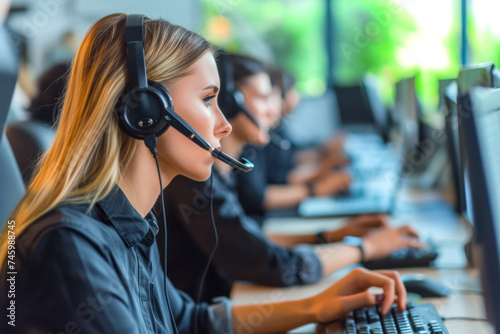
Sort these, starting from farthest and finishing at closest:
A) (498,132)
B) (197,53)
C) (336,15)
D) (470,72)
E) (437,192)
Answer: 1. (336,15)
2. (437,192)
3. (470,72)
4. (197,53)
5. (498,132)

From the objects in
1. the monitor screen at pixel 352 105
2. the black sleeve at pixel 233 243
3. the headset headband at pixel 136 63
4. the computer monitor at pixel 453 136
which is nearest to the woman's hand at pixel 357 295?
the black sleeve at pixel 233 243

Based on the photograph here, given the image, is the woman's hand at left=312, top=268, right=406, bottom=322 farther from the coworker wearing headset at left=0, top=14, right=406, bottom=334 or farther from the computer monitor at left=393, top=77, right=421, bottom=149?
the computer monitor at left=393, top=77, right=421, bottom=149

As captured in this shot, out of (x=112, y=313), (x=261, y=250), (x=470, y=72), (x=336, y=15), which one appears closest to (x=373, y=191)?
(x=261, y=250)

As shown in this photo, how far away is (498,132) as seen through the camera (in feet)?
2.32

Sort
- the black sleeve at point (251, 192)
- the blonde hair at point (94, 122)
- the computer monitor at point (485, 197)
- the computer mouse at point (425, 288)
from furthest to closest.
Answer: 1. the black sleeve at point (251, 192)
2. the computer mouse at point (425, 288)
3. the blonde hair at point (94, 122)
4. the computer monitor at point (485, 197)

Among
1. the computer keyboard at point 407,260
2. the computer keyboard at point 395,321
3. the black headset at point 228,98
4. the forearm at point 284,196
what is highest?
the black headset at point 228,98

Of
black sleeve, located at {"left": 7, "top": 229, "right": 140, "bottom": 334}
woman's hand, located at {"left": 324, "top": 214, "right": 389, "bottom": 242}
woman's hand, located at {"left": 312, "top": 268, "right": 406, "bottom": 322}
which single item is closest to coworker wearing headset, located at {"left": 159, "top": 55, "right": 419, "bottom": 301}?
woman's hand, located at {"left": 324, "top": 214, "right": 389, "bottom": 242}

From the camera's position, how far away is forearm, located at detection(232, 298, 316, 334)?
1065 millimetres

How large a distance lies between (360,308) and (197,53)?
1.74ft

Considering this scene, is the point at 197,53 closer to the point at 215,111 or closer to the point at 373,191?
the point at 215,111

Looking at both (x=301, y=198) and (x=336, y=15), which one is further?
(x=336, y=15)

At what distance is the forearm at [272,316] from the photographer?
107 cm

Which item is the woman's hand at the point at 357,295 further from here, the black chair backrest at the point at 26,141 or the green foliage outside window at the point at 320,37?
the green foliage outside window at the point at 320,37

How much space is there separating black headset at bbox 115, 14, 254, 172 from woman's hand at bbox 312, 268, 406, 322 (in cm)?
45
